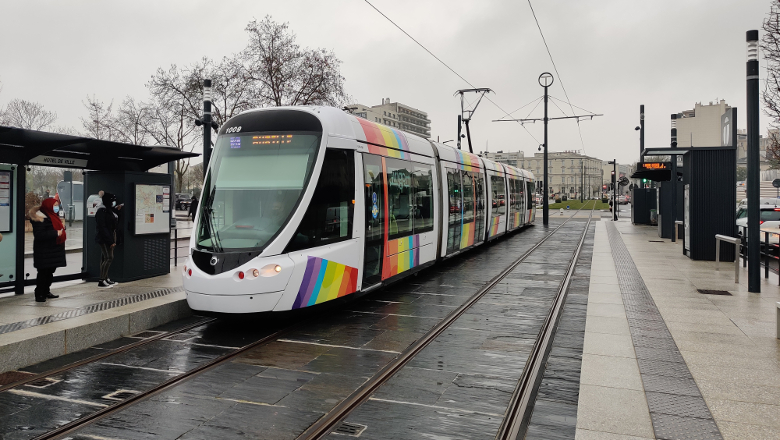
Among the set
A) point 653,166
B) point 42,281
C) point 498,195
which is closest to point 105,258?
point 42,281

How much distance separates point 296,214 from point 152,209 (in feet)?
16.9

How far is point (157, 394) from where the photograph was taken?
5.46 metres

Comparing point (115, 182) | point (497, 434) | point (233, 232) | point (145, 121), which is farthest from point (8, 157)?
point (145, 121)

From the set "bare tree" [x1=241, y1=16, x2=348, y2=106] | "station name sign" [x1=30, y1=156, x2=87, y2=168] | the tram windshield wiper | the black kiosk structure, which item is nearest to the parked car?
"bare tree" [x1=241, y1=16, x2=348, y2=106]

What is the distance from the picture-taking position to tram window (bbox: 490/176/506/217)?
808 inches

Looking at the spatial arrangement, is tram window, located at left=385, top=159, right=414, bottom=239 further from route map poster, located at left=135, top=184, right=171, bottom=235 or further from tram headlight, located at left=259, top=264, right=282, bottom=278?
route map poster, located at left=135, top=184, right=171, bottom=235

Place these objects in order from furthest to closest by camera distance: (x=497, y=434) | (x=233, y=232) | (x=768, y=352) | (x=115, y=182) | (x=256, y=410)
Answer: (x=115, y=182)
(x=233, y=232)
(x=768, y=352)
(x=256, y=410)
(x=497, y=434)

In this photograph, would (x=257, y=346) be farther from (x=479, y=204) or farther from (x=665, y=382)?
(x=479, y=204)

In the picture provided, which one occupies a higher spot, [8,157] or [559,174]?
[559,174]

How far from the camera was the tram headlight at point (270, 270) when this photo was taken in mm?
7416

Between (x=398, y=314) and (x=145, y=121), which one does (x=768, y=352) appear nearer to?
(x=398, y=314)

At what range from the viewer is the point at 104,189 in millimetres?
11195

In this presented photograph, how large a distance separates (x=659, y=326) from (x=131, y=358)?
6779 millimetres

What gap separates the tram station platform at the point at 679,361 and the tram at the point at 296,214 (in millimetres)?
3526
